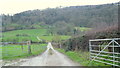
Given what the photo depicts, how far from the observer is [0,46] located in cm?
1784

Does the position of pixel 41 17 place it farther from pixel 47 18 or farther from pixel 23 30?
pixel 23 30

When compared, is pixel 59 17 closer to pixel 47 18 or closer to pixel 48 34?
pixel 47 18

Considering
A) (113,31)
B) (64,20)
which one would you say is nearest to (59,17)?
(64,20)

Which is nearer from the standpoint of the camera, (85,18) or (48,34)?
(85,18)

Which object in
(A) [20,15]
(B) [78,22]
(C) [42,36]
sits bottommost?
(C) [42,36]

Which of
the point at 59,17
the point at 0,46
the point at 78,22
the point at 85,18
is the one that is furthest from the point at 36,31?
the point at 0,46

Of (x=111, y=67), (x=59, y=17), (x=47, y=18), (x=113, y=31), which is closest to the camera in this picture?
(x=111, y=67)

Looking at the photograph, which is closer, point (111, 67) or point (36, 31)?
point (111, 67)

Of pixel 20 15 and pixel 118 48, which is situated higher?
pixel 20 15

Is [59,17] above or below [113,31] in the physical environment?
above

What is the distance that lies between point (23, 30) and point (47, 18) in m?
17.2

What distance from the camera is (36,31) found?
7306cm

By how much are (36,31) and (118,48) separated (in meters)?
65.9

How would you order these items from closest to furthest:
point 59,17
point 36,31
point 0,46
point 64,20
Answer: point 0,46 < point 64,20 < point 59,17 < point 36,31
